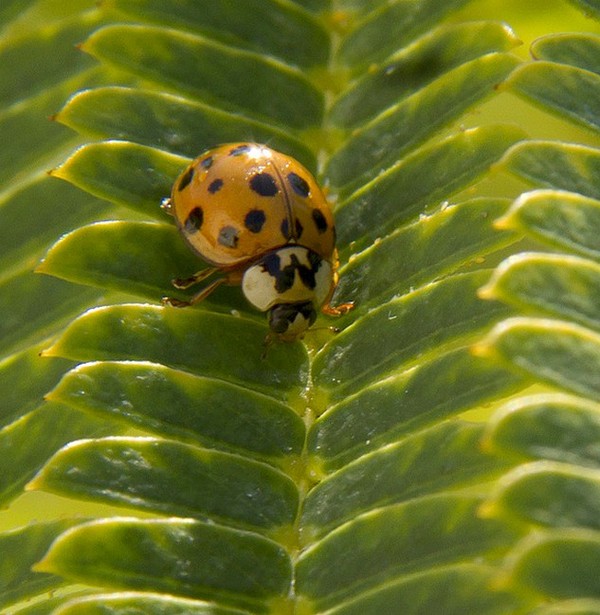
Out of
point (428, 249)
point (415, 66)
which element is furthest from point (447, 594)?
point (415, 66)

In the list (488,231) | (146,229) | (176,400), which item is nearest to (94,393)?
(176,400)

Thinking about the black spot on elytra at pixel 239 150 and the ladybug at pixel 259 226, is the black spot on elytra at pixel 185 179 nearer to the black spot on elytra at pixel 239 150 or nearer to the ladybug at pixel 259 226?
the ladybug at pixel 259 226

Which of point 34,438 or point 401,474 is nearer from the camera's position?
point 401,474

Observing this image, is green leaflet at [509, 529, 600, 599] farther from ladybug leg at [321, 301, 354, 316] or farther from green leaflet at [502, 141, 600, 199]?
ladybug leg at [321, 301, 354, 316]

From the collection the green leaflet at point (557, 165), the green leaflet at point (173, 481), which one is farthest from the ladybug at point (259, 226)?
the green leaflet at point (557, 165)

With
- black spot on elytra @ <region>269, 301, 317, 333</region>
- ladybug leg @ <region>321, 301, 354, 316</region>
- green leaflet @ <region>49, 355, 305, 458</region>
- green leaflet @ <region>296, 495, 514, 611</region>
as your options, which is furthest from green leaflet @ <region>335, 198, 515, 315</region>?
green leaflet @ <region>296, 495, 514, 611</region>

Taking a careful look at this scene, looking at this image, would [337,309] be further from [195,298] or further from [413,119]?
[413,119]

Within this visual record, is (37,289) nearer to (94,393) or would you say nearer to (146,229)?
(146,229)
